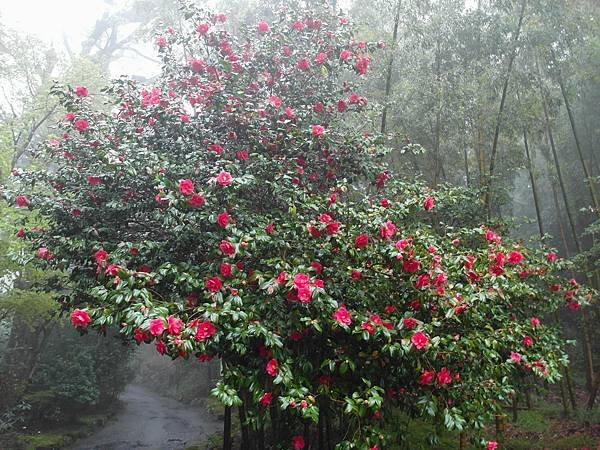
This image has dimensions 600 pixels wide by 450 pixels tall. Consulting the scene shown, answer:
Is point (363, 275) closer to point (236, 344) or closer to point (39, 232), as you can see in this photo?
point (236, 344)

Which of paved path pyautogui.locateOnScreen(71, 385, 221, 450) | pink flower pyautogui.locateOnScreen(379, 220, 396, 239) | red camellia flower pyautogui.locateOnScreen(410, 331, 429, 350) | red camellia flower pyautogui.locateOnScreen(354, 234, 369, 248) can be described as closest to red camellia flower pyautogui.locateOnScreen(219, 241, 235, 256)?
red camellia flower pyautogui.locateOnScreen(354, 234, 369, 248)

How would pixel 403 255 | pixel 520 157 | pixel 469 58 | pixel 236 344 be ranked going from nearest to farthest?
pixel 236 344 < pixel 403 255 < pixel 469 58 < pixel 520 157

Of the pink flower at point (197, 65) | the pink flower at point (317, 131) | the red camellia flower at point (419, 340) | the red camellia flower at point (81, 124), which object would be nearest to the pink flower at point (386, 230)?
the red camellia flower at point (419, 340)

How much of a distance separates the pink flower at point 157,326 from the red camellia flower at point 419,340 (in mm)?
1564

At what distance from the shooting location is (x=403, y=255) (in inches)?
127

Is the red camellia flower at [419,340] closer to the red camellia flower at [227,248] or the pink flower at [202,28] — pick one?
the red camellia flower at [227,248]

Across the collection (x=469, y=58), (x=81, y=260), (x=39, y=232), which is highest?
(x=469, y=58)

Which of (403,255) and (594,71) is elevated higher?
(594,71)

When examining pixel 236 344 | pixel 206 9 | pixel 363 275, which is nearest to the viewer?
pixel 236 344

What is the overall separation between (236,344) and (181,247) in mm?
1384

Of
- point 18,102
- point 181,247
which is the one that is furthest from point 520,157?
point 18,102

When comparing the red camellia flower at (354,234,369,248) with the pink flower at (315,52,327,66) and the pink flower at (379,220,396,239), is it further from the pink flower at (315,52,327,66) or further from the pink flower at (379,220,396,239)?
the pink flower at (315,52,327,66)

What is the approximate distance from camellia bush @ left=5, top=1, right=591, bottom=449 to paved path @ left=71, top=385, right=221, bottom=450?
20.3 feet

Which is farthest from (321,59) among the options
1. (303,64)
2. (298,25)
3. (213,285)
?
(213,285)
